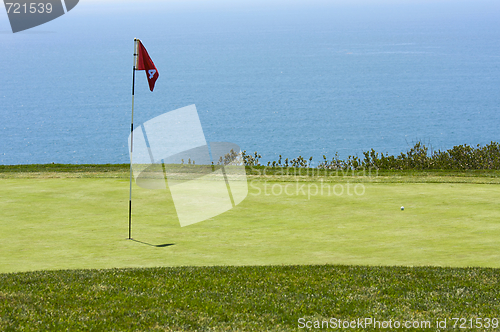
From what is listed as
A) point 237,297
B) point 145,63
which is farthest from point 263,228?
point 145,63

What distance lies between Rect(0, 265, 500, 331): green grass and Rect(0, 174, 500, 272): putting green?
399 mm

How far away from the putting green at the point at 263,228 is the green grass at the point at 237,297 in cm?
40

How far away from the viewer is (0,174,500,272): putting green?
9000 mm

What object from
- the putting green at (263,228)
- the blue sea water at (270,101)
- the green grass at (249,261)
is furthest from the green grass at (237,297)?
the blue sea water at (270,101)

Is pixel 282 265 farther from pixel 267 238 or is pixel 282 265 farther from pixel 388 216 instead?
pixel 388 216

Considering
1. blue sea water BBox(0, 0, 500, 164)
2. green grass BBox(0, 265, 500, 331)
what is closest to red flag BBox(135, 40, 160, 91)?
green grass BBox(0, 265, 500, 331)

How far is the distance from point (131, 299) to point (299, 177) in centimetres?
921

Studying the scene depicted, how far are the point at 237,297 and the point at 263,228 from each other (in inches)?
115

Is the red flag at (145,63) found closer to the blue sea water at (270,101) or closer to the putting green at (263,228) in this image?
the putting green at (263,228)

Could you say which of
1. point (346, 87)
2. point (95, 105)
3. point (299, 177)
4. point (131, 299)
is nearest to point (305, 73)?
point (346, 87)

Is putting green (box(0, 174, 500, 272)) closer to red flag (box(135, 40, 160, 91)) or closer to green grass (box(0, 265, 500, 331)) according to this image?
green grass (box(0, 265, 500, 331))

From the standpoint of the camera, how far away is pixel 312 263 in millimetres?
8836

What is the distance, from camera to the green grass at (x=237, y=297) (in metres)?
7.09

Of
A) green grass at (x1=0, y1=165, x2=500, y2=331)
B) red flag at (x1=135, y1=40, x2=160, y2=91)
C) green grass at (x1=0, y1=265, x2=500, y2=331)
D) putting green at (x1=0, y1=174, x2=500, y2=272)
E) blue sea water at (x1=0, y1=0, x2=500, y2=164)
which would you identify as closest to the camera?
green grass at (x1=0, y1=265, x2=500, y2=331)
